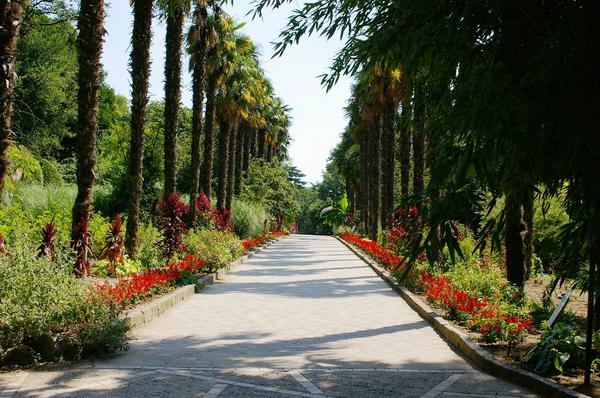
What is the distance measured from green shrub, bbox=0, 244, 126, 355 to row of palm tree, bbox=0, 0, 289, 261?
2114mm

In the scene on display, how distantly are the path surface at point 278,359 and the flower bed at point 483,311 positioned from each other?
21.6 inches

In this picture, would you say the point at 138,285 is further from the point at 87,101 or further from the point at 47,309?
the point at 87,101

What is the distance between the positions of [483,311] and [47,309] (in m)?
5.60

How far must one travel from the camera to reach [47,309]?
23.0 ft

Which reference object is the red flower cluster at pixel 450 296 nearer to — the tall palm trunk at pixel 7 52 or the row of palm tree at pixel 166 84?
the row of palm tree at pixel 166 84

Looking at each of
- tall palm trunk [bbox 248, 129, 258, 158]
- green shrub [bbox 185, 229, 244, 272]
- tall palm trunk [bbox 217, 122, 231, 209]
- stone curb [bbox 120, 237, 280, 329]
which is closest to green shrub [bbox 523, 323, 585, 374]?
stone curb [bbox 120, 237, 280, 329]

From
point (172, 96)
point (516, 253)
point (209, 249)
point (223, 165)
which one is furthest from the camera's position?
point (223, 165)

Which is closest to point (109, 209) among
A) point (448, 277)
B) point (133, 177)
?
point (133, 177)

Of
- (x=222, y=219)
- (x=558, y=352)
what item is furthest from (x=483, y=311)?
(x=222, y=219)

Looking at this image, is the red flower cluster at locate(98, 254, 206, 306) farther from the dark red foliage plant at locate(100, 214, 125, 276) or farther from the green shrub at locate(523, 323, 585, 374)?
the green shrub at locate(523, 323, 585, 374)

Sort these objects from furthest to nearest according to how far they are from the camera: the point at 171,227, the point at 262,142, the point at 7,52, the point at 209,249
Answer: the point at 262,142, the point at 209,249, the point at 171,227, the point at 7,52

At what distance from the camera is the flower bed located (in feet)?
25.7

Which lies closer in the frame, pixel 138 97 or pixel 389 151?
pixel 138 97

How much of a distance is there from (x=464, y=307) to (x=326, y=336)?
2.23 metres
